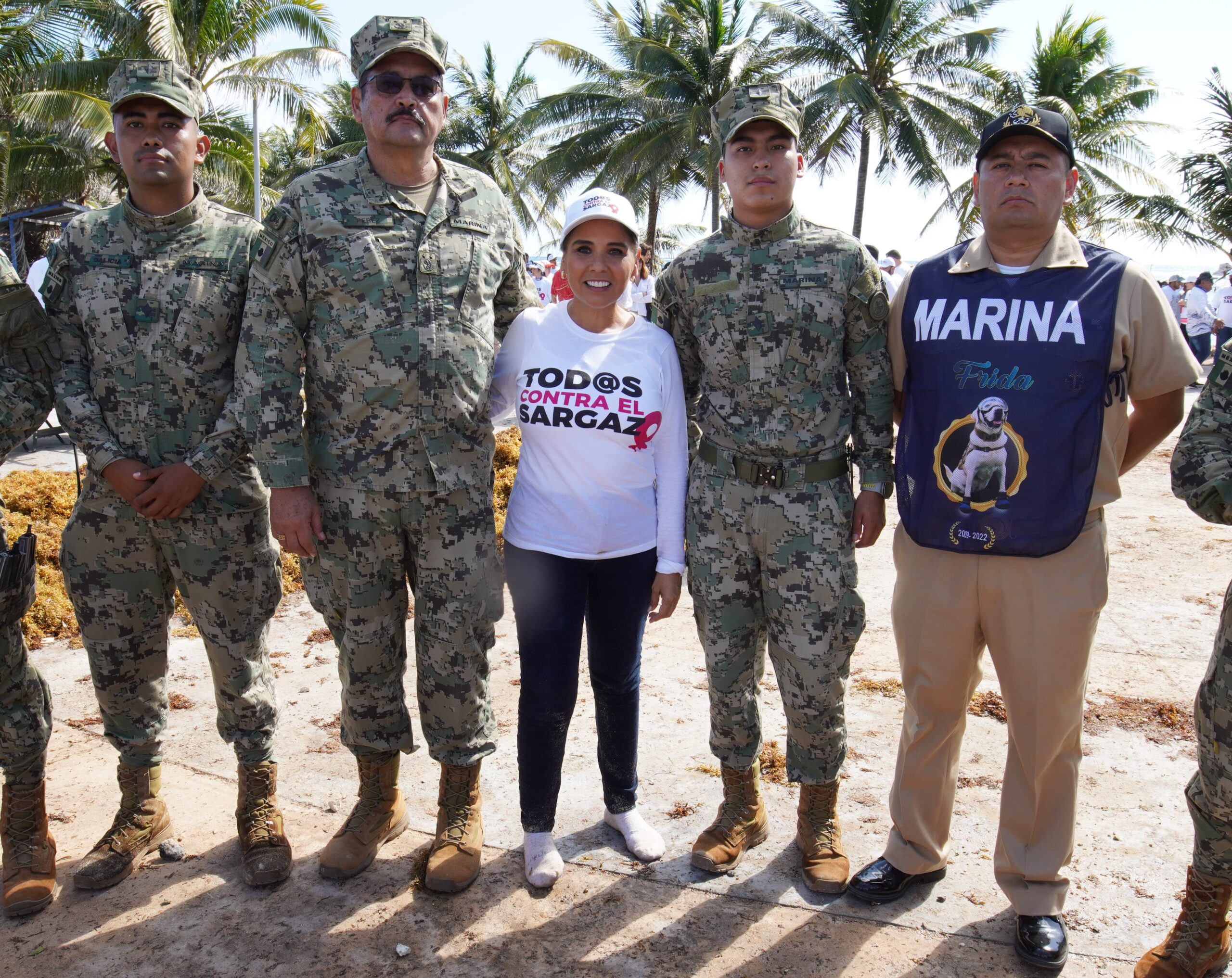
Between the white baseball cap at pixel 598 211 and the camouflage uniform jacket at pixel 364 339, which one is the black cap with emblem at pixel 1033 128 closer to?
the white baseball cap at pixel 598 211

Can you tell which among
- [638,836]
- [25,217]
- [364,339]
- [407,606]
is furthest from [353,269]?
[25,217]

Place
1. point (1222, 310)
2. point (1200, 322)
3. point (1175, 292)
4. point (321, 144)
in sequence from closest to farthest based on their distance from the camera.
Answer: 1. point (1222, 310)
2. point (1200, 322)
3. point (1175, 292)
4. point (321, 144)

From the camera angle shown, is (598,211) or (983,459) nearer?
(983,459)

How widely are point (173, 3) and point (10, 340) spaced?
22.2 meters

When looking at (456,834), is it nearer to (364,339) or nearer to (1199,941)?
(364,339)

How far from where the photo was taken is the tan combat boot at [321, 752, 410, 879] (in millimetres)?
3113

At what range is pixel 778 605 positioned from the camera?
3.01 m

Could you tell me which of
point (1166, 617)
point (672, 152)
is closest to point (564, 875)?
point (1166, 617)

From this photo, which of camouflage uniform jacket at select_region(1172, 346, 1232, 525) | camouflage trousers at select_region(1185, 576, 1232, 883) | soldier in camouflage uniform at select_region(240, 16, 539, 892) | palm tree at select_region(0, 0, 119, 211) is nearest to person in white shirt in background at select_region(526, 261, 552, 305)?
palm tree at select_region(0, 0, 119, 211)

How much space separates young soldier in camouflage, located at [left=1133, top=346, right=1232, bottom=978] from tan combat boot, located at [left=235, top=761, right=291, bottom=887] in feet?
A: 8.27

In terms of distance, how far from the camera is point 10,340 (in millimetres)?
3014

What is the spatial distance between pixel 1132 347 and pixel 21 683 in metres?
3.45

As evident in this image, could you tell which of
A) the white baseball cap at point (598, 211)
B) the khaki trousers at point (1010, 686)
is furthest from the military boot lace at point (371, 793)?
the white baseball cap at point (598, 211)

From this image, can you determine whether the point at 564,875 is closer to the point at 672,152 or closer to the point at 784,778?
the point at 784,778
